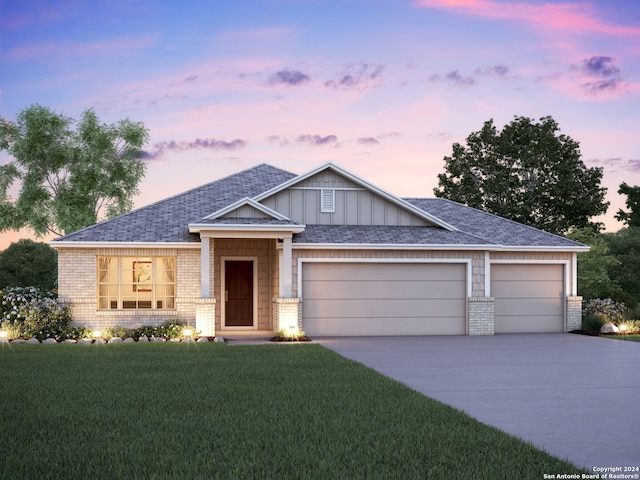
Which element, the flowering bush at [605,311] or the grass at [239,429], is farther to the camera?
the flowering bush at [605,311]

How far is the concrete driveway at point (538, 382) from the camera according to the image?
28.3 feet

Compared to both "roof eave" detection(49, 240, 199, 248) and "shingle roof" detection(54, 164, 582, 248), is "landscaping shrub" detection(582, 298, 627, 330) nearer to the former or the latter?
"shingle roof" detection(54, 164, 582, 248)

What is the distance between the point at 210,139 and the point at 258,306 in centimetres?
884

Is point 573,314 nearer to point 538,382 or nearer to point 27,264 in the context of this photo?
point 538,382

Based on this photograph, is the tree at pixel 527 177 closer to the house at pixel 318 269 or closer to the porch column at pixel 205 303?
the house at pixel 318 269

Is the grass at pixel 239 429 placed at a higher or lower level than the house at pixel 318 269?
lower

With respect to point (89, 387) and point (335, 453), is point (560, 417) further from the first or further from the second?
point (89, 387)

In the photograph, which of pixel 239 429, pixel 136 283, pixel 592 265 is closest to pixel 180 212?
pixel 136 283

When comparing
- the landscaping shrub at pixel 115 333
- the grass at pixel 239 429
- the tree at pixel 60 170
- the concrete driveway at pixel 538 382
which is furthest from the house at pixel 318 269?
the tree at pixel 60 170

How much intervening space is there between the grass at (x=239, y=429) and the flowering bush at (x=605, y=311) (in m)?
13.3

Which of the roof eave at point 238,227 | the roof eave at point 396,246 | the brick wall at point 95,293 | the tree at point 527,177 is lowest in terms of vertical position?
the brick wall at point 95,293

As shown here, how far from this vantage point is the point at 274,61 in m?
26.4

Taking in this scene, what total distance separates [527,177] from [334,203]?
29.0 meters

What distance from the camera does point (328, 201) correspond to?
80.3ft
